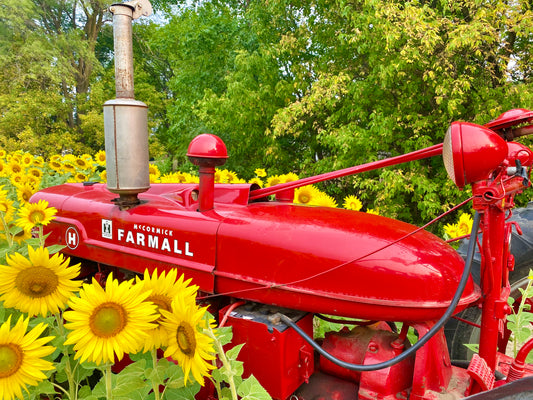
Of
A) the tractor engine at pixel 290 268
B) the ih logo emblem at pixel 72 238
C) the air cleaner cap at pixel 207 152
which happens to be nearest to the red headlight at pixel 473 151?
the tractor engine at pixel 290 268

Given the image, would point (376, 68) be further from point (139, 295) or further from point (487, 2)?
point (139, 295)

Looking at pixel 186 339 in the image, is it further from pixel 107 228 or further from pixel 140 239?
pixel 107 228

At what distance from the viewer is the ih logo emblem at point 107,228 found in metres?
2.20

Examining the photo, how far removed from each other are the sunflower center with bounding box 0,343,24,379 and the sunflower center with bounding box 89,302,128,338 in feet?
0.89

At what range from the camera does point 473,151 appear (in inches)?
53.4

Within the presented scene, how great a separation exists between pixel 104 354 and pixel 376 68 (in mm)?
5625

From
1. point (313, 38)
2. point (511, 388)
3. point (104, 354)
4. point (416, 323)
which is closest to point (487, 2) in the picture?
point (313, 38)

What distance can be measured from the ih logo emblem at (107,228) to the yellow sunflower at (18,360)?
3.55ft

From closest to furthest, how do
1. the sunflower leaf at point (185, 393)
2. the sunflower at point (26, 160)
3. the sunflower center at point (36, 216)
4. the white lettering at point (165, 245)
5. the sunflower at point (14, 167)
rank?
1. the sunflower leaf at point (185, 393)
2. the white lettering at point (165, 245)
3. the sunflower center at point (36, 216)
4. the sunflower at point (14, 167)
5. the sunflower at point (26, 160)

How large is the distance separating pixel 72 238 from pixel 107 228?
0.38 metres

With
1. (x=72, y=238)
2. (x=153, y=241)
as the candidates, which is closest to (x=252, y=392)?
(x=153, y=241)

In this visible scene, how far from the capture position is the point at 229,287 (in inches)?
69.8

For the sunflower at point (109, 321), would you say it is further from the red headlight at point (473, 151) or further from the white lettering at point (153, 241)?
the red headlight at point (473, 151)

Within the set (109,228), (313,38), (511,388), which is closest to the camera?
(511,388)
